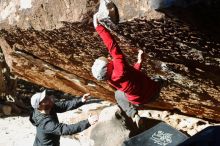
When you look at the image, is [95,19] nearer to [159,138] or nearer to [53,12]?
[53,12]

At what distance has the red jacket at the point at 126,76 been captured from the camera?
11.2ft

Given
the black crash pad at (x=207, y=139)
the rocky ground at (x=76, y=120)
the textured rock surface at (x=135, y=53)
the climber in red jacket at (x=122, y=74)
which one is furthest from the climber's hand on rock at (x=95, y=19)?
the rocky ground at (x=76, y=120)

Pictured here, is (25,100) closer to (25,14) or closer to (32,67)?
(32,67)

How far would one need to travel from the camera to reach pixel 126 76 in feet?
12.0

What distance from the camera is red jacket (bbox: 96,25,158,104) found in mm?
3402

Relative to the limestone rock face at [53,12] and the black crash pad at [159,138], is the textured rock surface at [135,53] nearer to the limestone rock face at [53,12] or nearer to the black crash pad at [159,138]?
the limestone rock face at [53,12]

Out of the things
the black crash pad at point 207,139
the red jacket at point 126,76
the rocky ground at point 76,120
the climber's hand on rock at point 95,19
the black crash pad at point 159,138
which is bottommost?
the rocky ground at point 76,120

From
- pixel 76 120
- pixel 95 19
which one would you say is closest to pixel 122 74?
pixel 95 19

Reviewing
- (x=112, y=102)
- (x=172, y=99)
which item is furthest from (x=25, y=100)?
(x=172, y=99)

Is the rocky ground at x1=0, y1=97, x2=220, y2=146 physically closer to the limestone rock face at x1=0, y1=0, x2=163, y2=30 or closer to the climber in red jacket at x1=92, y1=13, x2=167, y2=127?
the climber in red jacket at x1=92, y1=13, x2=167, y2=127

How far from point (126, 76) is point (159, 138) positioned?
988 mm

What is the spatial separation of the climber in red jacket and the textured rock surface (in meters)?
0.12

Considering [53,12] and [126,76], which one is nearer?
→ [126,76]

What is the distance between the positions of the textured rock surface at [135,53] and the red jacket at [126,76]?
117mm
